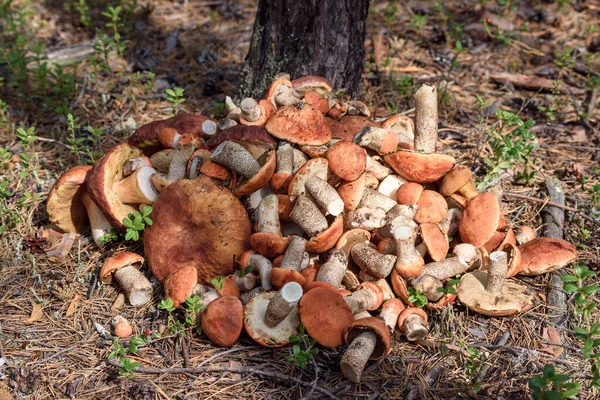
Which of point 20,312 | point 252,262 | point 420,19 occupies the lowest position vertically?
point 20,312

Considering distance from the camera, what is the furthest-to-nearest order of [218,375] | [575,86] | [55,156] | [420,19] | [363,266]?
[420,19] < [575,86] < [55,156] < [363,266] < [218,375]

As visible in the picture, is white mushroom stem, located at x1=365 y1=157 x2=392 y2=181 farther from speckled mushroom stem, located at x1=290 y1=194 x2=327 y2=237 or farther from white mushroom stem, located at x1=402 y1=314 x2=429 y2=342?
white mushroom stem, located at x1=402 y1=314 x2=429 y2=342

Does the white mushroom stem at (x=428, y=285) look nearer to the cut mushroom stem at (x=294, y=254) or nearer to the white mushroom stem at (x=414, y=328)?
the white mushroom stem at (x=414, y=328)

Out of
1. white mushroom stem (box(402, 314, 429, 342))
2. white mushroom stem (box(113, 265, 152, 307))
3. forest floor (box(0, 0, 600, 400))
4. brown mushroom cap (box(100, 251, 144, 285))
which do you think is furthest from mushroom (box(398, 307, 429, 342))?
brown mushroom cap (box(100, 251, 144, 285))

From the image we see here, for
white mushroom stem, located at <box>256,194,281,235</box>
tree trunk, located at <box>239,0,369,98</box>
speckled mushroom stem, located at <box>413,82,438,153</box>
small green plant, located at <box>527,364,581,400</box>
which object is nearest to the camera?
small green plant, located at <box>527,364,581,400</box>

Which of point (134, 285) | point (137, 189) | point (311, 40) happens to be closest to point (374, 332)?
point (134, 285)

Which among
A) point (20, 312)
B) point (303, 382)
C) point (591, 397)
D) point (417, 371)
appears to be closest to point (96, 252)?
point (20, 312)

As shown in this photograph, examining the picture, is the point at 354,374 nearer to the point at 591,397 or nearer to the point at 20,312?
the point at 591,397

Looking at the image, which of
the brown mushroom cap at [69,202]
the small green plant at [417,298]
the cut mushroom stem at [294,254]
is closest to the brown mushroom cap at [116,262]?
the brown mushroom cap at [69,202]
